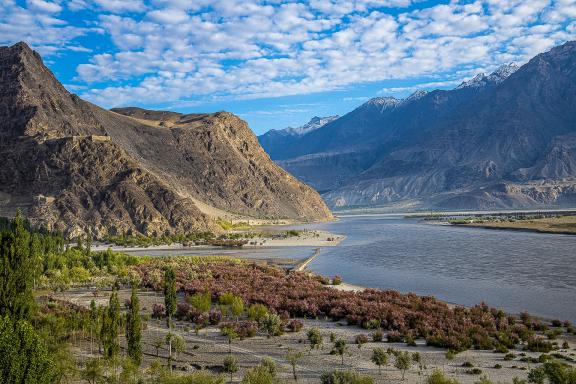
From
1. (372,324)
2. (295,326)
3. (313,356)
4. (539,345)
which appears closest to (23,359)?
(313,356)

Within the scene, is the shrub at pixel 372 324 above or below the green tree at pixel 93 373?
below

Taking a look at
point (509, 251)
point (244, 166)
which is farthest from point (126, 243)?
point (244, 166)

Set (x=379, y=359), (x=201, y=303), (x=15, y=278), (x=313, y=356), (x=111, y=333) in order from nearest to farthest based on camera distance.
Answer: (x=15, y=278)
(x=111, y=333)
(x=379, y=359)
(x=313, y=356)
(x=201, y=303)

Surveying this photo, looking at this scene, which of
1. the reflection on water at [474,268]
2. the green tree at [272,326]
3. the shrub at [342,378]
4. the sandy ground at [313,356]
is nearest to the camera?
the shrub at [342,378]

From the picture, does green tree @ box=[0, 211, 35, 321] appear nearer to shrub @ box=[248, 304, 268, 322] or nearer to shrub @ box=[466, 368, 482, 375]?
shrub @ box=[248, 304, 268, 322]

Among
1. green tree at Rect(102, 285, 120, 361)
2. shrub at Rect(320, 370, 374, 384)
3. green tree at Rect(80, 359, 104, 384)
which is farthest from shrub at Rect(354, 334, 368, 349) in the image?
green tree at Rect(80, 359, 104, 384)

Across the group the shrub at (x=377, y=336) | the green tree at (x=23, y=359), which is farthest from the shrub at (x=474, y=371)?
the green tree at (x=23, y=359)

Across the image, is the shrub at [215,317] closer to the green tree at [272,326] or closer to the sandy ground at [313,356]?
the sandy ground at [313,356]

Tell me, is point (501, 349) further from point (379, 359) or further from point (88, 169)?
point (88, 169)
